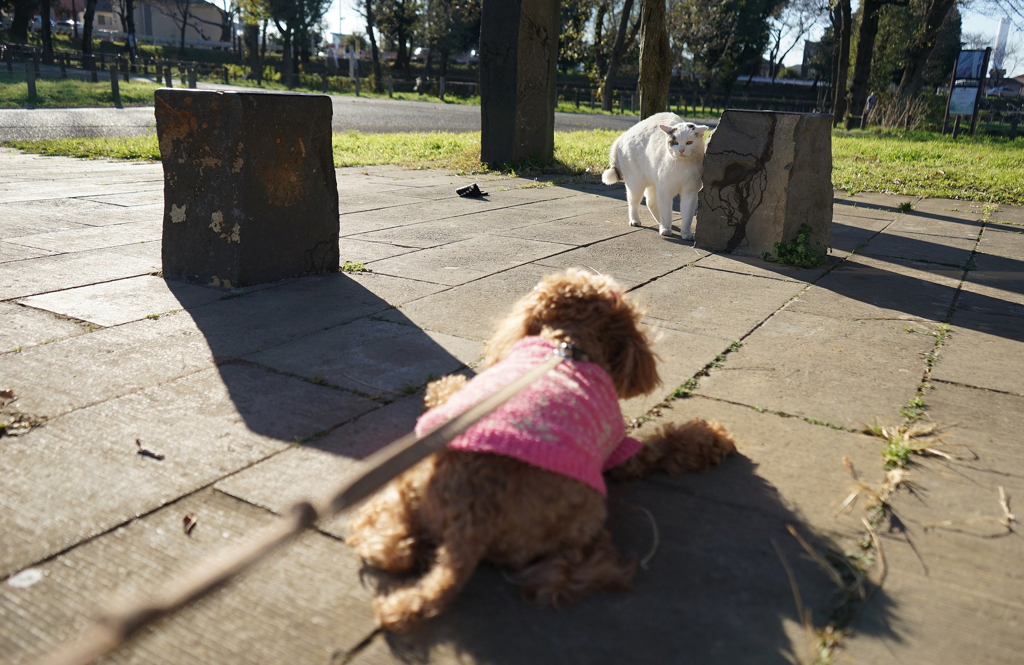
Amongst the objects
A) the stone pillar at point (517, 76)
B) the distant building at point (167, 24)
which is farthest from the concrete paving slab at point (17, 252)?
the distant building at point (167, 24)

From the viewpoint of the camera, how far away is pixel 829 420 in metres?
3.16

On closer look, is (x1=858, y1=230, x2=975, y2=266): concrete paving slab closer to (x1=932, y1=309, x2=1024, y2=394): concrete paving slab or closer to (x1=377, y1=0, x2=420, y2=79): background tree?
(x1=932, y1=309, x2=1024, y2=394): concrete paving slab

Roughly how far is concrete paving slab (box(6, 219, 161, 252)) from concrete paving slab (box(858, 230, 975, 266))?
6.11 metres

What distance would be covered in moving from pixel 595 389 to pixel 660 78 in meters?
9.59

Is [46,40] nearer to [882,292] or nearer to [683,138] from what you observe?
[683,138]

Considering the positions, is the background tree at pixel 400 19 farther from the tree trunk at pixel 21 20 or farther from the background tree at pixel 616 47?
the background tree at pixel 616 47

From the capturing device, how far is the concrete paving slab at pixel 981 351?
3652 mm

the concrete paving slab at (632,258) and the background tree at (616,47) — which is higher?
the background tree at (616,47)

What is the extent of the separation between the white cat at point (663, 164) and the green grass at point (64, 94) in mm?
19931

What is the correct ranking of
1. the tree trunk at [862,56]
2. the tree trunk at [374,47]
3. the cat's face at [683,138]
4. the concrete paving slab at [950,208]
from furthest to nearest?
1. the tree trunk at [374,47]
2. the tree trunk at [862,56]
3. the concrete paving slab at [950,208]
4. the cat's face at [683,138]

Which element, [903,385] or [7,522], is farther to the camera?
[903,385]

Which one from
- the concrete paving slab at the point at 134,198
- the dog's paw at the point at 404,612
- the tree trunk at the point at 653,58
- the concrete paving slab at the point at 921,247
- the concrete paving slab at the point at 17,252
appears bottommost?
the dog's paw at the point at 404,612

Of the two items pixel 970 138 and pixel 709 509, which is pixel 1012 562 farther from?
pixel 970 138

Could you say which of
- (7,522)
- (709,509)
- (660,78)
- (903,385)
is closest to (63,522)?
(7,522)
